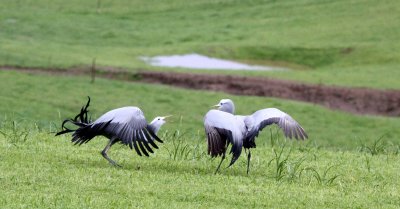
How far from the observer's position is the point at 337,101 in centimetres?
3656

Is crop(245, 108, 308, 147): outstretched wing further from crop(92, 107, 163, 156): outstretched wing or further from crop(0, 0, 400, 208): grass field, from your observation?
crop(92, 107, 163, 156): outstretched wing

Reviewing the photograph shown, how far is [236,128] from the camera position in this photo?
12875 mm

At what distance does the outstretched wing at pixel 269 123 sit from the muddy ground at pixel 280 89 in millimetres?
22074

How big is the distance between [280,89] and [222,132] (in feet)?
84.5

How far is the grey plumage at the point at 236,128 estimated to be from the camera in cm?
1276

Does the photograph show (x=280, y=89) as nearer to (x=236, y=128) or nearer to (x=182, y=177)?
(x=236, y=128)

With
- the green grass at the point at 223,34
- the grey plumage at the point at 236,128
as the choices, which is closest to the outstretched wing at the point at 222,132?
the grey plumage at the point at 236,128

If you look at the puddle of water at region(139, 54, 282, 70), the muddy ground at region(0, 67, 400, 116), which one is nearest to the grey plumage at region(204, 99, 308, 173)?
the muddy ground at region(0, 67, 400, 116)

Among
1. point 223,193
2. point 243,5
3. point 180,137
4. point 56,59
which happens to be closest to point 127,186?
point 223,193

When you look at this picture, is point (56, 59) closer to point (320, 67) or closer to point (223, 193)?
point (320, 67)

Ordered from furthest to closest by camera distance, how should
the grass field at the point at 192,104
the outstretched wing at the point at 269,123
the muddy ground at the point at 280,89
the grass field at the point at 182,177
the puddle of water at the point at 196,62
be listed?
the puddle of water at the point at 196,62 → the muddy ground at the point at 280,89 → the outstretched wing at the point at 269,123 → the grass field at the point at 192,104 → the grass field at the point at 182,177

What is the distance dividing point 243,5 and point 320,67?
74.6 ft

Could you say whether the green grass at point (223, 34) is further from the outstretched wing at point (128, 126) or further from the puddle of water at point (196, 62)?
the outstretched wing at point (128, 126)

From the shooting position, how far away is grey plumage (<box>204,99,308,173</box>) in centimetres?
1276
